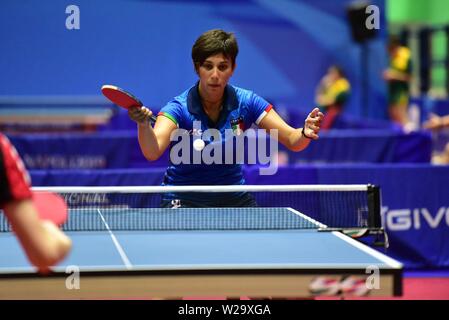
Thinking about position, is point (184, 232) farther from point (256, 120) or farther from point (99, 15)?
point (99, 15)

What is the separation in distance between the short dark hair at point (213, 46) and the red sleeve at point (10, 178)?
228cm

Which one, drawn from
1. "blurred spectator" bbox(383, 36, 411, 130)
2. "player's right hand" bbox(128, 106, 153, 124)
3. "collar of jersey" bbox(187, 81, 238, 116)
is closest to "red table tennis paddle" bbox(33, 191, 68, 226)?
"player's right hand" bbox(128, 106, 153, 124)

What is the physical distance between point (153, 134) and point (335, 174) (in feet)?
10.9

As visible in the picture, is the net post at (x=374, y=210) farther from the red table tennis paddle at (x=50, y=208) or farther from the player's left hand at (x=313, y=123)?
the red table tennis paddle at (x=50, y=208)

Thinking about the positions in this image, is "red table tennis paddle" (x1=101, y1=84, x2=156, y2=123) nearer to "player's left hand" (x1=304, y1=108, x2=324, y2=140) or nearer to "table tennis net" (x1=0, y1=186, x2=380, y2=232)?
"table tennis net" (x1=0, y1=186, x2=380, y2=232)

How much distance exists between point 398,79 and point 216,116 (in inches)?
466

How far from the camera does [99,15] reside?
1631cm

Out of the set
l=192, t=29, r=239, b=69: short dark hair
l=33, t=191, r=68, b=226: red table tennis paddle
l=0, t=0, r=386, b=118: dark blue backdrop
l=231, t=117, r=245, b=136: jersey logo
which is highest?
l=0, t=0, r=386, b=118: dark blue backdrop

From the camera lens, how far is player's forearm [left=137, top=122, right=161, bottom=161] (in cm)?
397

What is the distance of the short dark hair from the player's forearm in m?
0.59

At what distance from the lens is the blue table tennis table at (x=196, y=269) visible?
314 centimetres

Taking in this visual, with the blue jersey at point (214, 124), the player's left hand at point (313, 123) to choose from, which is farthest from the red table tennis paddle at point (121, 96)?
the player's left hand at point (313, 123)

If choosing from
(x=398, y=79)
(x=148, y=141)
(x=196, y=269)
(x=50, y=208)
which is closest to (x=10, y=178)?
(x=50, y=208)
